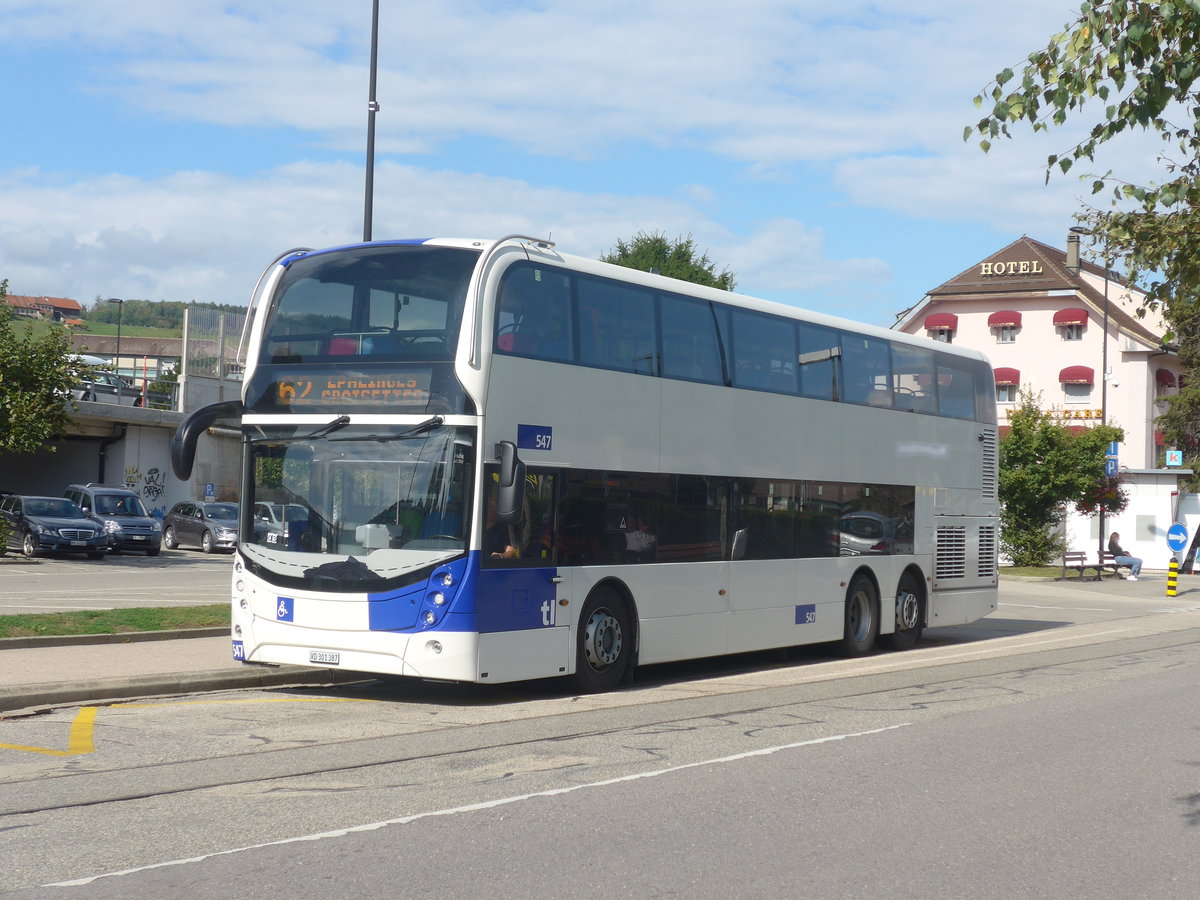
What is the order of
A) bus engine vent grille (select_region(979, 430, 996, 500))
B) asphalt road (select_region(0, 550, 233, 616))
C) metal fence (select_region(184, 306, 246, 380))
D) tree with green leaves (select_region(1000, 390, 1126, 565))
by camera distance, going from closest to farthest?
bus engine vent grille (select_region(979, 430, 996, 500))
asphalt road (select_region(0, 550, 233, 616))
tree with green leaves (select_region(1000, 390, 1126, 565))
metal fence (select_region(184, 306, 246, 380))

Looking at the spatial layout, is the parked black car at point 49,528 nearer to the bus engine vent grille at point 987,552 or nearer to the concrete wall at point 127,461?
the concrete wall at point 127,461

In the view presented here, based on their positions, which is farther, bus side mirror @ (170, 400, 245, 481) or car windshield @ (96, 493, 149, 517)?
car windshield @ (96, 493, 149, 517)

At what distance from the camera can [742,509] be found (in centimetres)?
1538

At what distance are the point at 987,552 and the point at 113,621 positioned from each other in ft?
43.9

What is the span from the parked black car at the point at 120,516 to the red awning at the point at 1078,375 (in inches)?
1688

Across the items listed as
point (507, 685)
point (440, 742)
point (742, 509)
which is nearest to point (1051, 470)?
point (742, 509)

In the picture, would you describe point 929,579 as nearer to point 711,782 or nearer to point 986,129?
point 711,782

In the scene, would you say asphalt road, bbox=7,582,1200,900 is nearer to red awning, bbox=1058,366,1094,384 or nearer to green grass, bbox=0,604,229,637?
green grass, bbox=0,604,229,637

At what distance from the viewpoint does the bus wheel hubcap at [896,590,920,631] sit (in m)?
19.2

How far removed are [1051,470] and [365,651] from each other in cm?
3492

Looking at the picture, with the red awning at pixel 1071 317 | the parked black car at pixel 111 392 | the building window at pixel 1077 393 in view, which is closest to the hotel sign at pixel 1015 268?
the red awning at pixel 1071 317

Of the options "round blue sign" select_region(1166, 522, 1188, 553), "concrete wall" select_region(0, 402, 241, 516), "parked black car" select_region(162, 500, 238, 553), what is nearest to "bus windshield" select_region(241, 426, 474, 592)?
"parked black car" select_region(162, 500, 238, 553)

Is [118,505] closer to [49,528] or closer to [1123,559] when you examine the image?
[49,528]

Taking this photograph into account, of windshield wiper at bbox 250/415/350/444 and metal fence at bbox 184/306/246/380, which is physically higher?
metal fence at bbox 184/306/246/380
